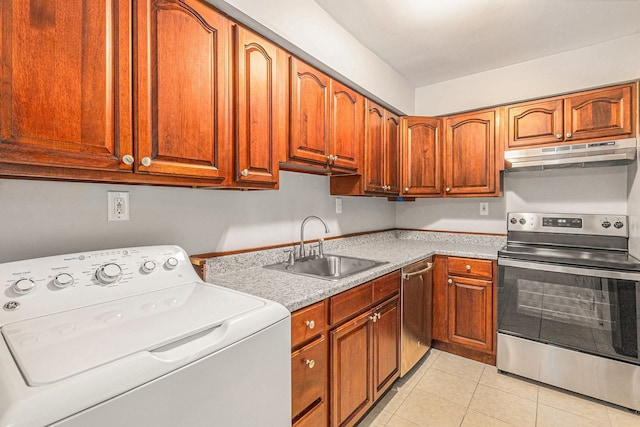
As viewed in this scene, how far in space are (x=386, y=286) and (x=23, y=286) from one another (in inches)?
63.8

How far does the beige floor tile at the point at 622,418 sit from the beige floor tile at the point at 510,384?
0.37 m

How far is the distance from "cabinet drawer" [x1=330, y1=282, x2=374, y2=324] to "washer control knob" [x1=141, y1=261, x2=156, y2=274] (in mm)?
774

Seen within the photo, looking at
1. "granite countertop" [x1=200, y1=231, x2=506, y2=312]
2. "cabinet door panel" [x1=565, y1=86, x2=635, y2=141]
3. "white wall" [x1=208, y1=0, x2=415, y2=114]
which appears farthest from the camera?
"cabinet door panel" [x1=565, y1=86, x2=635, y2=141]

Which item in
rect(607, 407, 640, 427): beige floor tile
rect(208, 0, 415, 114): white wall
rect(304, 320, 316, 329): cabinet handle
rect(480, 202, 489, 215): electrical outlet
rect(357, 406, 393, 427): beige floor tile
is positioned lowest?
rect(607, 407, 640, 427): beige floor tile

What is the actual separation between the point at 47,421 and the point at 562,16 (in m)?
2.87

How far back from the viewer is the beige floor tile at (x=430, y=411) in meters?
1.79

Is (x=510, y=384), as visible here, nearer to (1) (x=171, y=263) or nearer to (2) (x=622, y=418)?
(2) (x=622, y=418)

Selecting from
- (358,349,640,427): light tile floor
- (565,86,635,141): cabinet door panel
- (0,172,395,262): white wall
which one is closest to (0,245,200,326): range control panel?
(0,172,395,262): white wall

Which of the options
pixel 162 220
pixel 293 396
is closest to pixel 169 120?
pixel 162 220

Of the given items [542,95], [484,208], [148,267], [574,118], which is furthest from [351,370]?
[542,95]

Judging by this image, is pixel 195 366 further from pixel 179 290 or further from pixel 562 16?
pixel 562 16

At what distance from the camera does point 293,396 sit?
1.25 metres

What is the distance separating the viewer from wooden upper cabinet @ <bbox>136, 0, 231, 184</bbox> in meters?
1.08

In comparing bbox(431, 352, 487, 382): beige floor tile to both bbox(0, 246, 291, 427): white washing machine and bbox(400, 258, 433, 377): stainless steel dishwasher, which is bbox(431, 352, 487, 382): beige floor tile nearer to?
bbox(400, 258, 433, 377): stainless steel dishwasher
